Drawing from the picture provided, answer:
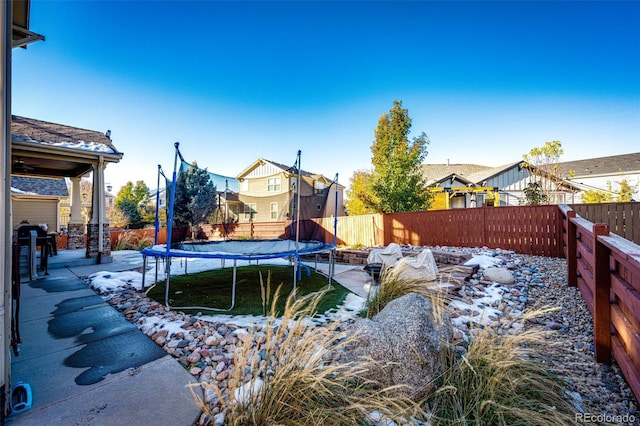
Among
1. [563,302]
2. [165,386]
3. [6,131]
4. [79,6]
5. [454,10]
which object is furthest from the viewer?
[454,10]

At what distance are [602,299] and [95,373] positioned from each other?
3.72 m

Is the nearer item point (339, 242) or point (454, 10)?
point (454, 10)

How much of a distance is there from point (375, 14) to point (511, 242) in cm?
626

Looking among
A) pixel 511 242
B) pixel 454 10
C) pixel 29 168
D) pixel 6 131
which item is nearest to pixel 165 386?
pixel 6 131

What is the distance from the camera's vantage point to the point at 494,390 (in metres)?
1.48

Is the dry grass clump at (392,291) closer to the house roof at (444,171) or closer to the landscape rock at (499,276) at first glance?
the landscape rock at (499,276)

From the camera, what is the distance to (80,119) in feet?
30.0

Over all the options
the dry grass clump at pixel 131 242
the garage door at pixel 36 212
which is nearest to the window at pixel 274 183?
the dry grass clump at pixel 131 242

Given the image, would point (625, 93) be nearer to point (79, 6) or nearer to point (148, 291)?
point (148, 291)

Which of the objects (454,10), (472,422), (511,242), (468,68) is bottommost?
(472,422)

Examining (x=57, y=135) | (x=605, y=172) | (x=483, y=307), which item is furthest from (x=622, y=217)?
(x=605, y=172)

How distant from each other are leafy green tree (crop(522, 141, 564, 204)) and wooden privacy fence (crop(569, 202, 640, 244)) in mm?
8215

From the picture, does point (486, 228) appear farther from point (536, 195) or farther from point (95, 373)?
point (536, 195)

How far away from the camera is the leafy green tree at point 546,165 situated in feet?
39.6
